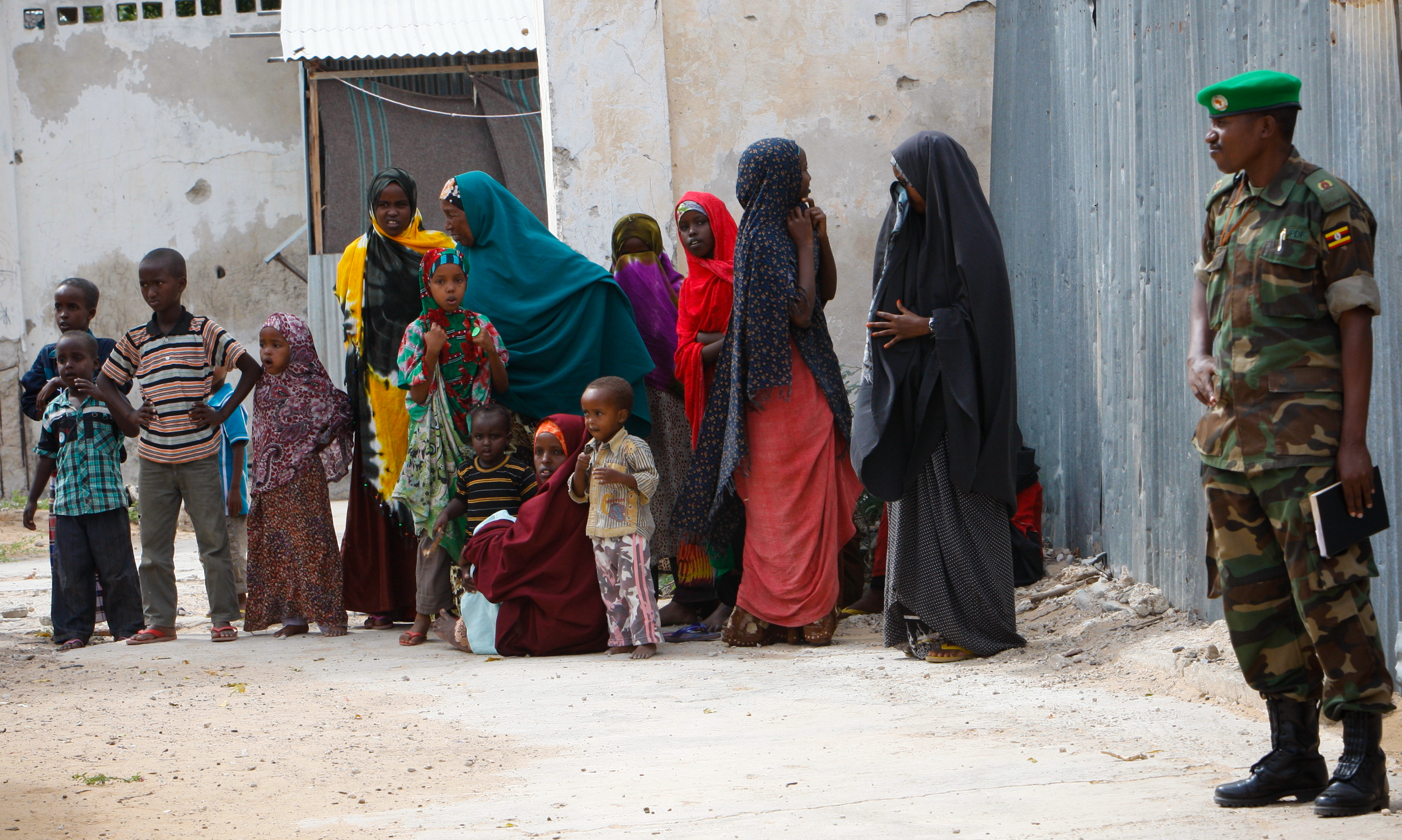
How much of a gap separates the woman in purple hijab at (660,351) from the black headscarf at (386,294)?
0.94 meters

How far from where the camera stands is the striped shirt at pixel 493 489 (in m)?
5.29

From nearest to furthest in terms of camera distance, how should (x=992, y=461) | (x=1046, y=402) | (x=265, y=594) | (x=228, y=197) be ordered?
(x=992, y=461), (x=265, y=594), (x=1046, y=402), (x=228, y=197)

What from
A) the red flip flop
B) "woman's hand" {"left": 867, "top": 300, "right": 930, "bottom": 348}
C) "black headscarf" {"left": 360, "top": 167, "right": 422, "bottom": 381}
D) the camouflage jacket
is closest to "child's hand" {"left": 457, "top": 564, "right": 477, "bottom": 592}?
"black headscarf" {"left": 360, "top": 167, "right": 422, "bottom": 381}

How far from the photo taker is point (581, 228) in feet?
23.1

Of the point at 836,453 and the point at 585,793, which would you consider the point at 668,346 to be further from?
the point at 585,793

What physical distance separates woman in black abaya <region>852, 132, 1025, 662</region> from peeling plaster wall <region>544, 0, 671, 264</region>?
262 cm

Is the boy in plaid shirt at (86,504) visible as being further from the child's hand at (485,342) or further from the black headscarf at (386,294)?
the child's hand at (485,342)

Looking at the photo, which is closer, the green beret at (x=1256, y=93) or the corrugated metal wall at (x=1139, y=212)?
the green beret at (x=1256, y=93)

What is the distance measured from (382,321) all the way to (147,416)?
3.59ft

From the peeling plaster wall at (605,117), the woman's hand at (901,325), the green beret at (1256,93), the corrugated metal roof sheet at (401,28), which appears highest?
the corrugated metal roof sheet at (401,28)

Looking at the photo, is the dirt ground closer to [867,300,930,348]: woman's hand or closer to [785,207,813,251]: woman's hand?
[867,300,930,348]: woman's hand

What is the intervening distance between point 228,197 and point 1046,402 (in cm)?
960

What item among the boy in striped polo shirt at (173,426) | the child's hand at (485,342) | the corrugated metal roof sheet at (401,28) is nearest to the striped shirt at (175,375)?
the boy in striped polo shirt at (173,426)

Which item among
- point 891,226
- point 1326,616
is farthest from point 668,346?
point 1326,616
